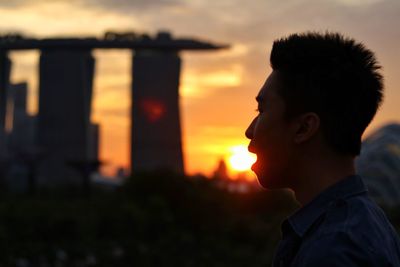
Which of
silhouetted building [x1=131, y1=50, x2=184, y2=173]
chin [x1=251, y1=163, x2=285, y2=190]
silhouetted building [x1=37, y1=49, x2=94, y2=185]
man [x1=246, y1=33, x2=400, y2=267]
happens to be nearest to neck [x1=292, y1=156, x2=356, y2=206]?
man [x1=246, y1=33, x2=400, y2=267]

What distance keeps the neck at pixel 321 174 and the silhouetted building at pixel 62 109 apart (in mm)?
178032


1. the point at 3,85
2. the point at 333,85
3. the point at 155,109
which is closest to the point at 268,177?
the point at 333,85


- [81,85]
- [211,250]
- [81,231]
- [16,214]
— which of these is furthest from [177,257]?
[81,85]

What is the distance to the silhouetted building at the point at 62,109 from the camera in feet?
592

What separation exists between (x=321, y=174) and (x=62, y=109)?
7087 inches

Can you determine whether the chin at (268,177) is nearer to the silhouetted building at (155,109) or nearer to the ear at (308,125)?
the ear at (308,125)

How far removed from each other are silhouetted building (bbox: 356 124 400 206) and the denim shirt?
18.3m

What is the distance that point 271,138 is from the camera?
3.23 m

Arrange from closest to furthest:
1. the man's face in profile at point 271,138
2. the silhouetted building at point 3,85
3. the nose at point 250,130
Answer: the man's face in profile at point 271,138
the nose at point 250,130
the silhouetted building at point 3,85

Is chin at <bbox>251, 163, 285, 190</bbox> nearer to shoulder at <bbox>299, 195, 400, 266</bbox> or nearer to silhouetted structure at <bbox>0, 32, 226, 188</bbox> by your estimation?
shoulder at <bbox>299, 195, 400, 266</bbox>

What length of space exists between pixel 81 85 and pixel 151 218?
142m

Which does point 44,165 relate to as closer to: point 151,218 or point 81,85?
point 81,85

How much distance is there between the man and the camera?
307 centimetres

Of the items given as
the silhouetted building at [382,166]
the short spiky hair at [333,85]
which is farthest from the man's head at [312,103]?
the silhouetted building at [382,166]
